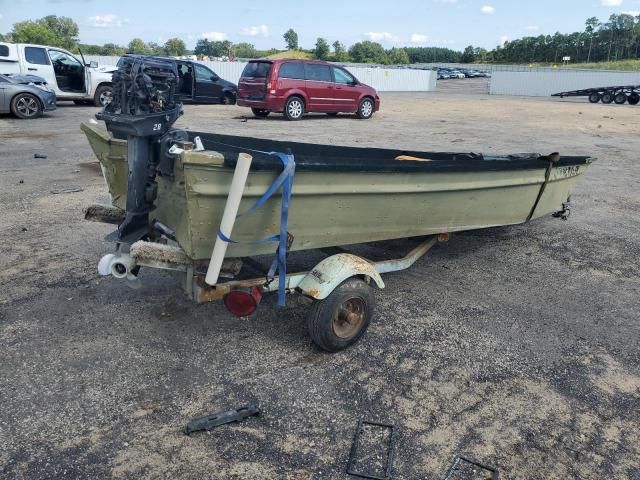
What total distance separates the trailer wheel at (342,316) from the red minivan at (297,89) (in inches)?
524

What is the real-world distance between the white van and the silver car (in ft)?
6.53

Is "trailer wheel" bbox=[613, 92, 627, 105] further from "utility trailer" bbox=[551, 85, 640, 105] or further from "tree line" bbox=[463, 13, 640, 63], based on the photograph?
"tree line" bbox=[463, 13, 640, 63]

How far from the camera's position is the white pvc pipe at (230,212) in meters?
2.81

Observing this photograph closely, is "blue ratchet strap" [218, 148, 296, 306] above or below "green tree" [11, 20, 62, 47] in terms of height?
below

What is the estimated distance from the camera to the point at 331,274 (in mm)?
3404

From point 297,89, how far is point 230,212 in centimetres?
1413

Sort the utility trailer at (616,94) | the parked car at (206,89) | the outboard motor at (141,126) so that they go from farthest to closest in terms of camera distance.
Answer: the utility trailer at (616,94), the parked car at (206,89), the outboard motor at (141,126)

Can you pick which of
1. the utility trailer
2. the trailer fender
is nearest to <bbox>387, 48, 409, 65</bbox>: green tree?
the utility trailer

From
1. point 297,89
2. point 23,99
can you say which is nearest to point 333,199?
point 297,89

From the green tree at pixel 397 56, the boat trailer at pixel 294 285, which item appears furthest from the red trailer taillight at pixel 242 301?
the green tree at pixel 397 56

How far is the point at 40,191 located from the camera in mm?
7219

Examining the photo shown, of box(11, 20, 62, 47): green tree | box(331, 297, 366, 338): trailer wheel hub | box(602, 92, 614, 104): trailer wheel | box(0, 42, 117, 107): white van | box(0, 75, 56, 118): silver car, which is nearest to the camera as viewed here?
box(331, 297, 366, 338): trailer wheel hub

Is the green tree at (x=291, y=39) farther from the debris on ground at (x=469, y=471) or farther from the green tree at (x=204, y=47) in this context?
the debris on ground at (x=469, y=471)

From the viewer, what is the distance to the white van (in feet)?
55.4
